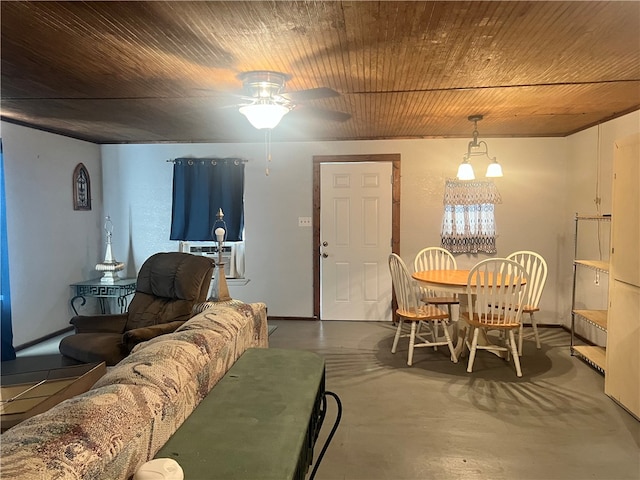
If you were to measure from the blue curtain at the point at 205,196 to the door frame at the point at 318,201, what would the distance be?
90 centimetres

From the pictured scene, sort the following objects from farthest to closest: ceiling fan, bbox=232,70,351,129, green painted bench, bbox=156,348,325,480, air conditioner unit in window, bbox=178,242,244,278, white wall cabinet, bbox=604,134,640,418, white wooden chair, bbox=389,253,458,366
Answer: air conditioner unit in window, bbox=178,242,244,278, white wooden chair, bbox=389,253,458,366, white wall cabinet, bbox=604,134,640,418, ceiling fan, bbox=232,70,351,129, green painted bench, bbox=156,348,325,480

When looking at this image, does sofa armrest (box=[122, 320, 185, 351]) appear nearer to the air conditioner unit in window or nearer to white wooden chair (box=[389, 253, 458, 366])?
white wooden chair (box=[389, 253, 458, 366])

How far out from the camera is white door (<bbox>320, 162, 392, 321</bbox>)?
17.3ft

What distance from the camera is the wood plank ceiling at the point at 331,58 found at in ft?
6.07

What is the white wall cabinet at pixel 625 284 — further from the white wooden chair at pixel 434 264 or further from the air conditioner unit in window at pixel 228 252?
the air conditioner unit in window at pixel 228 252

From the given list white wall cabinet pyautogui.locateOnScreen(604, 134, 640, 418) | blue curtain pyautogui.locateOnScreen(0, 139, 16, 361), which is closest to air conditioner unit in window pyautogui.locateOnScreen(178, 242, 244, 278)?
blue curtain pyautogui.locateOnScreen(0, 139, 16, 361)

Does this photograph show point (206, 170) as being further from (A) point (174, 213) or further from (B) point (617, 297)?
(B) point (617, 297)

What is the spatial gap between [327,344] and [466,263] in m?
1.96

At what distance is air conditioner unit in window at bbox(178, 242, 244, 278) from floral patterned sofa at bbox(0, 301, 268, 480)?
351cm

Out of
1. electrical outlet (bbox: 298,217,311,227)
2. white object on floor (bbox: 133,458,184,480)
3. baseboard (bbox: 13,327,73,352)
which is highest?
electrical outlet (bbox: 298,217,311,227)

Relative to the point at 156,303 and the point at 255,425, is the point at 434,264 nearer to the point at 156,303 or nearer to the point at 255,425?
the point at 156,303

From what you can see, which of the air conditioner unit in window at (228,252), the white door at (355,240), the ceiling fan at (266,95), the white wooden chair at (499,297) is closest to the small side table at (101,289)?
the air conditioner unit in window at (228,252)

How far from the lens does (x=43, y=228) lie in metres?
4.61

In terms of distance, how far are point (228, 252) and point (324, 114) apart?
2.41 metres
